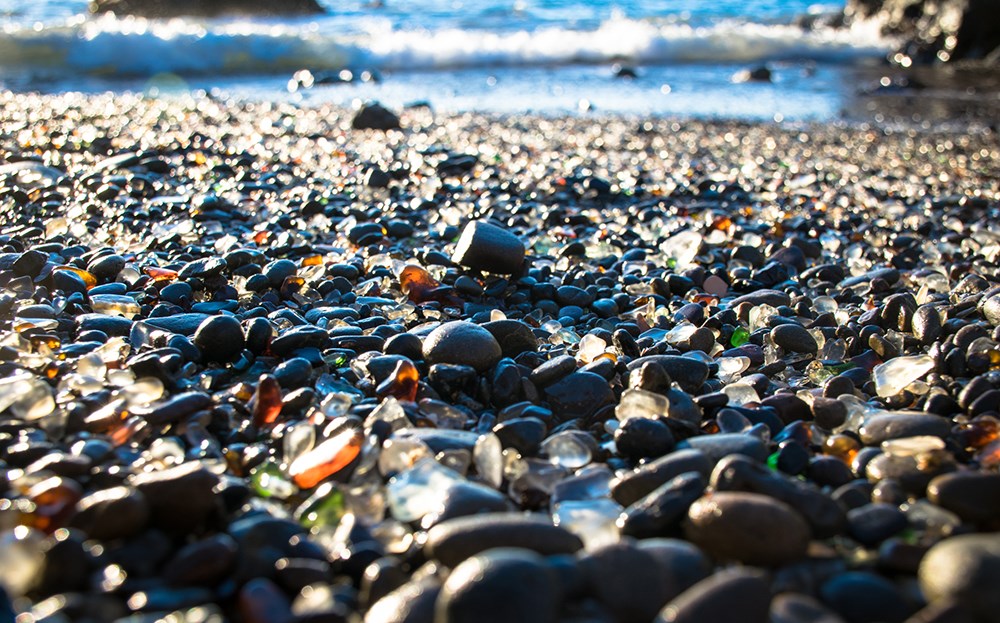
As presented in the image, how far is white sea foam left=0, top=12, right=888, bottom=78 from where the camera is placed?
10.2 metres

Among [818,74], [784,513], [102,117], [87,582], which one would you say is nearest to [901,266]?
[784,513]

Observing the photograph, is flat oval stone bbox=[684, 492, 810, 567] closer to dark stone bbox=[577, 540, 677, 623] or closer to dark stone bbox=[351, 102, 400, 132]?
dark stone bbox=[577, 540, 677, 623]

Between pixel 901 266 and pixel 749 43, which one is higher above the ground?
pixel 749 43

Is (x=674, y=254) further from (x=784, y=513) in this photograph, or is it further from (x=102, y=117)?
(x=102, y=117)

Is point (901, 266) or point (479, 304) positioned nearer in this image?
point (479, 304)

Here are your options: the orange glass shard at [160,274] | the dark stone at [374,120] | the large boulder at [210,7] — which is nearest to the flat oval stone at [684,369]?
the orange glass shard at [160,274]

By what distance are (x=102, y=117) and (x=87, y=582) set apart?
5.37 m

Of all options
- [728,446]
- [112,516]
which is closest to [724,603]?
[728,446]

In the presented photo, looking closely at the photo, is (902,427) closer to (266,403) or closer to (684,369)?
(684,369)

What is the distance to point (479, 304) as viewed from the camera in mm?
2432

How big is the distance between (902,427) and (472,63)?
10.9 meters

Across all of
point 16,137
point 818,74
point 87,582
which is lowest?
point 87,582

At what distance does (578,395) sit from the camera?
68.1 inches

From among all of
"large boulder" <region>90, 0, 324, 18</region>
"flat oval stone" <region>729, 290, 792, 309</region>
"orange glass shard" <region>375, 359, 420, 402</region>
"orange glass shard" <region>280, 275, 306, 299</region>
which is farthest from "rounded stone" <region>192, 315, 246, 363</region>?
"large boulder" <region>90, 0, 324, 18</region>
